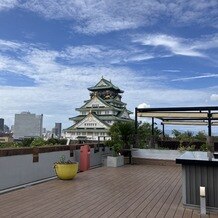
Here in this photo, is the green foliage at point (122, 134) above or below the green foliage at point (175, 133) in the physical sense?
below

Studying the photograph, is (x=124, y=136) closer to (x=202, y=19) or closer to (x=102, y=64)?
(x=202, y=19)

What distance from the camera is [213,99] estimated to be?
21.2 m

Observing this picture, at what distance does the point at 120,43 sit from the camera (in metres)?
18.8

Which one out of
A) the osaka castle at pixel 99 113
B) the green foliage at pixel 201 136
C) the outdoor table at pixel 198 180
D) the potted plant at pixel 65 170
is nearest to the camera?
the outdoor table at pixel 198 180

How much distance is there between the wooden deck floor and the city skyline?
6.74m

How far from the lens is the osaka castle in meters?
45.7

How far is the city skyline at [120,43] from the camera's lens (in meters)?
12.2

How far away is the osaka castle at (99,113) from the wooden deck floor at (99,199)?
35914 millimetres

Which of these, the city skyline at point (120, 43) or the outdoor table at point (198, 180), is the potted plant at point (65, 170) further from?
the city skyline at point (120, 43)

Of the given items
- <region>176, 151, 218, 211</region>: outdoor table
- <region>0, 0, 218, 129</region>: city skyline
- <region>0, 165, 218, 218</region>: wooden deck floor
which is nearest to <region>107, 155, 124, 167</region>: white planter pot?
<region>0, 165, 218, 218</region>: wooden deck floor

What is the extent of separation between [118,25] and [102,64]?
15.9 meters

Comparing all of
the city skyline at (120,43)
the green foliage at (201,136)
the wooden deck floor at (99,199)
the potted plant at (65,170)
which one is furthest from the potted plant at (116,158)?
the green foliage at (201,136)

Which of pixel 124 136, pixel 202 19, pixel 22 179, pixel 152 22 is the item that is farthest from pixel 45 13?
pixel 22 179

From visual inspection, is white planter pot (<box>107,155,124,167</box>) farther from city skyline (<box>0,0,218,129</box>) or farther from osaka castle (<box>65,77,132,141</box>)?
osaka castle (<box>65,77,132,141</box>)
